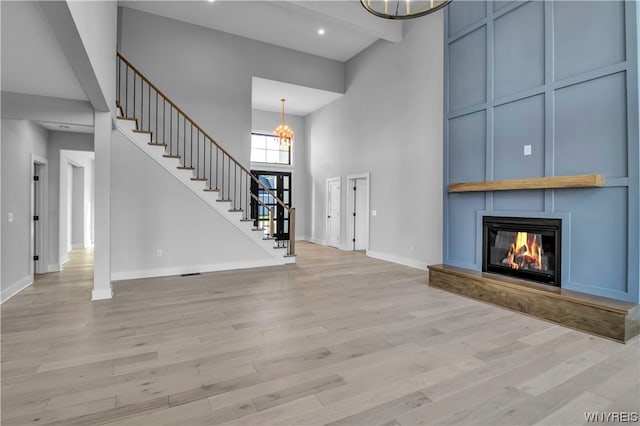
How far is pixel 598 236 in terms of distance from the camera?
3559 millimetres

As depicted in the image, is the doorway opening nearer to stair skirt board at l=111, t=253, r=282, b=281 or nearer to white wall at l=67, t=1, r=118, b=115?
stair skirt board at l=111, t=253, r=282, b=281

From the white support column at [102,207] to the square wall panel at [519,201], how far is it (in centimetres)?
540

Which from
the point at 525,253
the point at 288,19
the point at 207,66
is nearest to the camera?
the point at 525,253

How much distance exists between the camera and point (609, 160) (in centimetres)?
347

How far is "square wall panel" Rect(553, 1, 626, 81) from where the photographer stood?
3.42m

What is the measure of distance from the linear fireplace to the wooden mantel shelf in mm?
437

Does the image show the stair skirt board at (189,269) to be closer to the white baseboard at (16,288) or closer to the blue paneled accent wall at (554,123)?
the white baseboard at (16,288)

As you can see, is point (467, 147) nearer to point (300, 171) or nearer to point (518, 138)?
point (518, 138)

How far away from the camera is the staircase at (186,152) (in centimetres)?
574

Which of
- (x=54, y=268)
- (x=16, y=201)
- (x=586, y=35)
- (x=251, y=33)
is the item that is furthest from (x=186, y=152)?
(x=586, y=35)

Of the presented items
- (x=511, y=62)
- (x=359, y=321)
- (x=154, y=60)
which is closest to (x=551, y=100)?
(x=511, y=62)

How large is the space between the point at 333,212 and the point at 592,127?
6.75 meters

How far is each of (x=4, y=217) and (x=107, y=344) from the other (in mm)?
2917

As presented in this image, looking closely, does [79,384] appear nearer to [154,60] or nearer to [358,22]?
[154,60]
